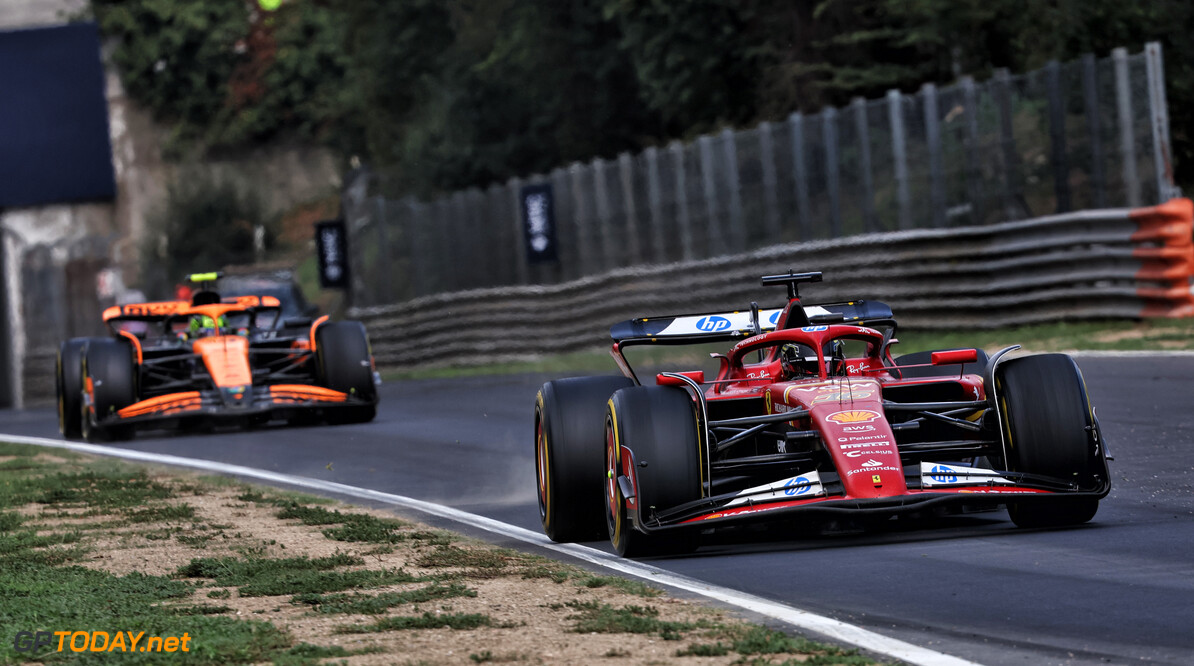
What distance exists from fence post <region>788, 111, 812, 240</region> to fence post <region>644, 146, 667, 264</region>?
10.6ft

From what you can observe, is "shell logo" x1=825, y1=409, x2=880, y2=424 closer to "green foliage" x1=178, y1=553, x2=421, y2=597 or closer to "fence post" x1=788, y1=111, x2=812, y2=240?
"green foliage" x1=178, y1=553, x2=421, y2=597

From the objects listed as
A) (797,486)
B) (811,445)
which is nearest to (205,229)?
(811,445)

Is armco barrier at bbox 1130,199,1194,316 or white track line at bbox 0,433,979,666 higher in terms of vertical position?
armco barrier at bbox 1130,199,1194,316

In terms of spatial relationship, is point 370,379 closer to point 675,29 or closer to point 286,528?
point 286,528

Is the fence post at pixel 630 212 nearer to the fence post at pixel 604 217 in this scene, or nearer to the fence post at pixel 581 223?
the fence post at pixel 604 217

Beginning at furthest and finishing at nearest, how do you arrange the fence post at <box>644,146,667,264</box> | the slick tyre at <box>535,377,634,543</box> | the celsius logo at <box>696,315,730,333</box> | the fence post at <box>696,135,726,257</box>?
the fence post at <box>644,146,667,264</box>, the fence post at <box>696,135,726,257</box>, the celsius logo at <box>696,315,730,333</box>, the slick tyre at <box>535,377,634,543</box>

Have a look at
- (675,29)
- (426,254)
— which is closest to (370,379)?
(426,254)

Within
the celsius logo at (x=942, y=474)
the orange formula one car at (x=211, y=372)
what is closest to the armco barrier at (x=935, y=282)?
the orange formula one car at (x=211, y=372)

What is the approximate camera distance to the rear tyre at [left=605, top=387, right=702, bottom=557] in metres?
7.67

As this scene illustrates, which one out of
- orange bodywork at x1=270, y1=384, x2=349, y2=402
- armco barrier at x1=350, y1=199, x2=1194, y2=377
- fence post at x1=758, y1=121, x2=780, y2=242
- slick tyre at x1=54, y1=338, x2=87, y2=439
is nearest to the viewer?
orange bodywork at x1=270, y1=384, x2=349, y2=402

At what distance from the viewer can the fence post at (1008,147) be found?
19.6 meters

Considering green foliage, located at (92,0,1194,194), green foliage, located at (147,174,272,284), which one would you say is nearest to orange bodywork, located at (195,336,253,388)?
green foliage, located at (92,0,1194,194)

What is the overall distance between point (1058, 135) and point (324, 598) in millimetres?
13545

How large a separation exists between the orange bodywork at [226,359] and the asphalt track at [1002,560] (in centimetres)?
347
